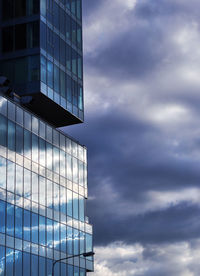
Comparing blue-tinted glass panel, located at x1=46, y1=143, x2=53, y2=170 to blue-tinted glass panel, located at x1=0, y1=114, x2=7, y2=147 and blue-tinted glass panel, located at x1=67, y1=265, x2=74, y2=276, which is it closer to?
blue-tinted glass panel, located at x1=0, y1=114, x2=7, y2=147

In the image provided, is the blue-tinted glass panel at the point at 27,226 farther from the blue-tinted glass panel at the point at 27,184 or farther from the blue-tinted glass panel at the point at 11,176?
the blue-tinted glass panel at the point at 11,176

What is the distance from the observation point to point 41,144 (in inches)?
2628

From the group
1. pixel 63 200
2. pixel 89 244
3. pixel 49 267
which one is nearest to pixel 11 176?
pixel 49 267

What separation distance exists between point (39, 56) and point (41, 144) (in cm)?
939

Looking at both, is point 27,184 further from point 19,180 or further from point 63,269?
point 63,269

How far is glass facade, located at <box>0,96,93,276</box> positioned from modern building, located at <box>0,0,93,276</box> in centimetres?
9

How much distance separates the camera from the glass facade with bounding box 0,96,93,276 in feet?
194

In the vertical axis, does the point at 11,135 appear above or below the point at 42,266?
above

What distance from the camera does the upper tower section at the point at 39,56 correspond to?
69.2 m

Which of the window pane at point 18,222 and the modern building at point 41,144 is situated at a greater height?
the modern building at point 41,144

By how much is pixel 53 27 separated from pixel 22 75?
7.03 metres

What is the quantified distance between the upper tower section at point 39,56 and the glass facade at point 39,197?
10.6ft

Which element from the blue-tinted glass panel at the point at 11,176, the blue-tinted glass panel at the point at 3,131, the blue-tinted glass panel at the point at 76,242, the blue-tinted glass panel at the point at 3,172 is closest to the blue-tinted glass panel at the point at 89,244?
the blue-tinted glass panel at the point at 76,242

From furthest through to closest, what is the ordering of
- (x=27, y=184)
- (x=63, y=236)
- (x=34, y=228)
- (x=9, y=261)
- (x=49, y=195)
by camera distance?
(x=63, y=236) < (x=49, y=195) < (x=34, y=228) < (x=27, y=184) < (x=9, y=261)
